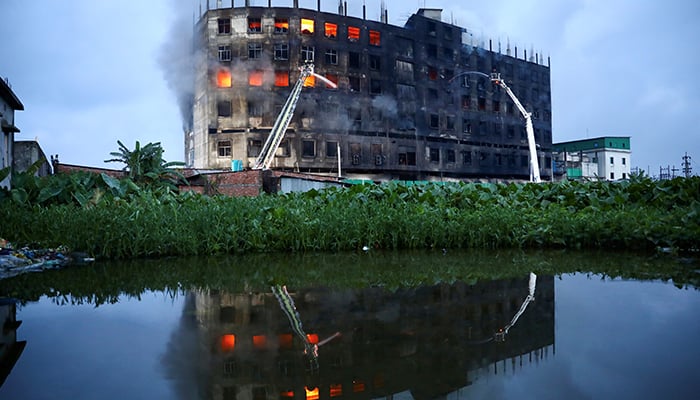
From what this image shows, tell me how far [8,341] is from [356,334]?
1.96 meters

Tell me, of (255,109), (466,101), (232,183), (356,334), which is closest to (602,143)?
(466,101)

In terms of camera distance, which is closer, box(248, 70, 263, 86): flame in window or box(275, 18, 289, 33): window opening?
box(248, 70, 263, 86): flame in window

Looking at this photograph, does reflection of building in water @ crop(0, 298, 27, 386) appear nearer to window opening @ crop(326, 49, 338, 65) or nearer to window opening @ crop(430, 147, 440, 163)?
window opening @ crop(326, 49, 338, 65)

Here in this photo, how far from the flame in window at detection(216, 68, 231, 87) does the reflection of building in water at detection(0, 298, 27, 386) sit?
31855 millimetres

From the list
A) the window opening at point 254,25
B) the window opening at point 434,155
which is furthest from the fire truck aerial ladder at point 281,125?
the window opening at point 434,155

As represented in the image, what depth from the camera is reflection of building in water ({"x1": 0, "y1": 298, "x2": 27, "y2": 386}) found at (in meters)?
2.25

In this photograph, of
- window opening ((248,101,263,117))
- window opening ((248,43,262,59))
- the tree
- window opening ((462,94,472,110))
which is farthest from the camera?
window opening ((462,94,472,110))

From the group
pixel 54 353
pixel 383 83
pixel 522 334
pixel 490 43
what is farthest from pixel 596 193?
pixel 490 43

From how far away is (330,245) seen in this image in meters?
7.07

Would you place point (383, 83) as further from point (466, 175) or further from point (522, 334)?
point (522, 334)

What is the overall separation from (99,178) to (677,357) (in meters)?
10.5

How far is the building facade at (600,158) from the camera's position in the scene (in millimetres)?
52750

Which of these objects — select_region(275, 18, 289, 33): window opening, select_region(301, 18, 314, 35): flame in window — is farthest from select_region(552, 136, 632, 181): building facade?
select_region(275, 18, 289, 33): window opening

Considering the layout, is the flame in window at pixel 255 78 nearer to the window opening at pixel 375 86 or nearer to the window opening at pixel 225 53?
the window opening at pixel 225 53
